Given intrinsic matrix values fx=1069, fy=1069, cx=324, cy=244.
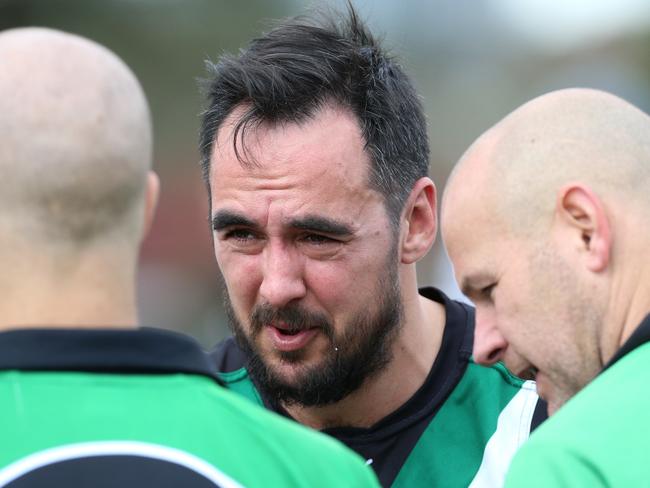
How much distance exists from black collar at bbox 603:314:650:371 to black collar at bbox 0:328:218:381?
3.43ft

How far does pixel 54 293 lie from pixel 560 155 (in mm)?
1407

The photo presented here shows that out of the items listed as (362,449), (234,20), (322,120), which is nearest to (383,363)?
(362,449)

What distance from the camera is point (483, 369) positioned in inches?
149

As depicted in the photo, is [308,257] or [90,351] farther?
[308,257]

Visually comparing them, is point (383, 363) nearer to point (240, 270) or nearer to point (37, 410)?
point (240, 270)

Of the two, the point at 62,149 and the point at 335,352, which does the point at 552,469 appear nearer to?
the point at 62,149

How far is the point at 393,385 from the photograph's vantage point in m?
3.75

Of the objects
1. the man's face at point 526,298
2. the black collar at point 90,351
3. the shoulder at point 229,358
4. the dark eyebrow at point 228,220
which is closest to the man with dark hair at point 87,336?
the black collar at point 90,351

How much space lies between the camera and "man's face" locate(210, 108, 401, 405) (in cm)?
359

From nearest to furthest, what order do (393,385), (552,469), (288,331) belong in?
(552,469), (288,331), (393,385)

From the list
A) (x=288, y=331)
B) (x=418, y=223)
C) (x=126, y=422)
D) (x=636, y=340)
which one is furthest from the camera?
(x=418, y=223)

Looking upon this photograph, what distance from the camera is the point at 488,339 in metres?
3.03

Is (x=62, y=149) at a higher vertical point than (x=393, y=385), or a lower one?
higher

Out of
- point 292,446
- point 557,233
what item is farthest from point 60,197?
point 557,233
